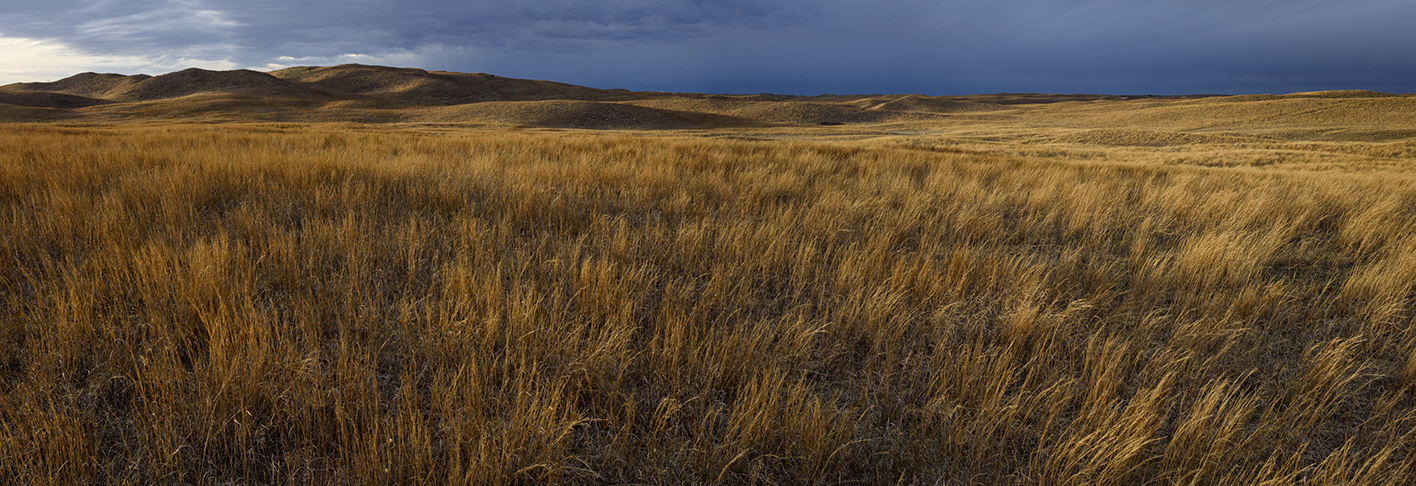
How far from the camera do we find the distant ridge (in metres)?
53.7

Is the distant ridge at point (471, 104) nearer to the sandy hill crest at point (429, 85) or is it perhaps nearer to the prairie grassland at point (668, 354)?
the sandy hill crest at point (429, 85)

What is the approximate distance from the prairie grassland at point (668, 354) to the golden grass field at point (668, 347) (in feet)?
0.06

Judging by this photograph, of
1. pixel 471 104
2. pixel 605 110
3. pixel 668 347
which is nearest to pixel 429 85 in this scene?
pixel 471 104

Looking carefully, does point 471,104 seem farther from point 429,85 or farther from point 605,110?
point 429,85

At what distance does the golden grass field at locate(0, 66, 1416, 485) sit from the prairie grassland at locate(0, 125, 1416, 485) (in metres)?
0.02

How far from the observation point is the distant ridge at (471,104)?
176ft

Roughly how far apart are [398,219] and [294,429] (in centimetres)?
313

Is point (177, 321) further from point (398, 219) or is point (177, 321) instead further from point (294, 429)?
point (398, 219)

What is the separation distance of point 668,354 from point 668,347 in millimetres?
44

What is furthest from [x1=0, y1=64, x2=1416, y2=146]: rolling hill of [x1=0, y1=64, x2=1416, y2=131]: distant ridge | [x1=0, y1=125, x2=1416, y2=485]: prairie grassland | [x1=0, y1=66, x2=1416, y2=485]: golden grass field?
[x1=0, y1=125, x2=1416, y2=485]: prairie grassland

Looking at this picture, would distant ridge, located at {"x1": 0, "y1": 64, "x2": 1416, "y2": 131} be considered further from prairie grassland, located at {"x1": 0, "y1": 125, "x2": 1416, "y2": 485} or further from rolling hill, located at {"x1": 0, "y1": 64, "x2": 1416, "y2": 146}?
prairie grassland, located at {"x1": 0, "y1": 125, "x2": 1416, "y2": 485}

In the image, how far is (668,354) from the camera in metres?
2.09

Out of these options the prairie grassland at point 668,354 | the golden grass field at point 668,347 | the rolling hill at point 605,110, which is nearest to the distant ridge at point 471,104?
the rolling hill at point 605,110

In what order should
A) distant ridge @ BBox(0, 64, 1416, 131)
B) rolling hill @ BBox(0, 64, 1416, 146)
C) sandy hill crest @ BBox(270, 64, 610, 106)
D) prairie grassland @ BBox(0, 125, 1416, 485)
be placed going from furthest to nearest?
1. sandy hill crest @ BBox(270, 64, 610, 106)
2. distant ridge @ BBox(0, 64, 1416, 131)
3. rolling hill @ BBox(0, 64, 1416, 146)
4. prairie grassland @ BBox(0, 125, 1416, 485)
